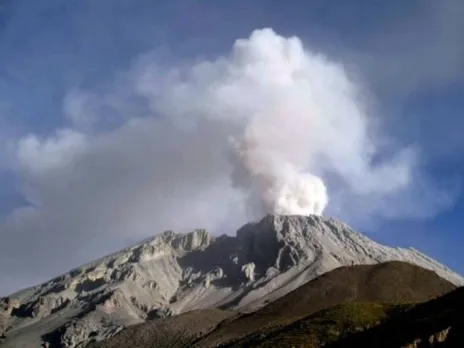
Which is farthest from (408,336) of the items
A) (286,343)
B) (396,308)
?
(396,308)

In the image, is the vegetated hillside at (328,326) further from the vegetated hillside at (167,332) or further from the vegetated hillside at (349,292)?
the vegetated hillside at (167,332)

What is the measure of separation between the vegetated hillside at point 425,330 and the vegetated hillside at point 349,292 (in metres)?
61.4

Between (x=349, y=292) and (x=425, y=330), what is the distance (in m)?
105

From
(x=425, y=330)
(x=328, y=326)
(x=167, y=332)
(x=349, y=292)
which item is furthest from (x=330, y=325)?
(x=167, y=332)

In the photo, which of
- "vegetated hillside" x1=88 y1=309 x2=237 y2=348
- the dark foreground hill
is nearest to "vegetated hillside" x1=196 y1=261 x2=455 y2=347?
the dark foreground hill

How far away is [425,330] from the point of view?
6900 cm

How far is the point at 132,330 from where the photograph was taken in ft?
632

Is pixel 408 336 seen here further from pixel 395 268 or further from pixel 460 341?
pixel 395 268

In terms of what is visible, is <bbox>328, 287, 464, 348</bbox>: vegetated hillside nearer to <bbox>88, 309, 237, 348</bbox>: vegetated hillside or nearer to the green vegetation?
the green vegetation

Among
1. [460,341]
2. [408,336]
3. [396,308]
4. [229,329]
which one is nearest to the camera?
[460,341]

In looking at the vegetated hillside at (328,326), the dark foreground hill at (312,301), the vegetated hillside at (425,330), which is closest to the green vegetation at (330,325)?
the vegetated hillside at (328,326)

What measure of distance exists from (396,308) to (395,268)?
237 feet

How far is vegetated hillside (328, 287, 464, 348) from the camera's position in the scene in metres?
66.2

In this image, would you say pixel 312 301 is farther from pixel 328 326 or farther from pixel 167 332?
pixel 328 326
